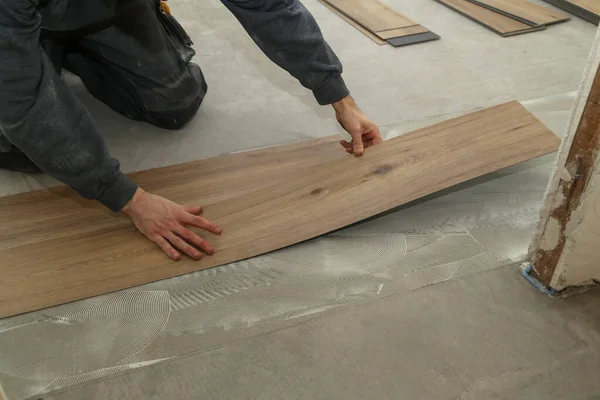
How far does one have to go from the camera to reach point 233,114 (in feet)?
8.31

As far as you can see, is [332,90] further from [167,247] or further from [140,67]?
[140,67]

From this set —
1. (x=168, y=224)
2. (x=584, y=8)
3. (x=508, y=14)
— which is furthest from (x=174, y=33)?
(x=584, y=8)

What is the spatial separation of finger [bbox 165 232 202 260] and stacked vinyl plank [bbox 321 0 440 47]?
1.95 meters

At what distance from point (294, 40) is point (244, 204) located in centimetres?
53

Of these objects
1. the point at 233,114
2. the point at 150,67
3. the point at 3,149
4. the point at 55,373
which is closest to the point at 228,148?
the point at 233,114

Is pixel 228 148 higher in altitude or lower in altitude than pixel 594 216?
lower

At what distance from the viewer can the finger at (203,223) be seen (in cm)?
165

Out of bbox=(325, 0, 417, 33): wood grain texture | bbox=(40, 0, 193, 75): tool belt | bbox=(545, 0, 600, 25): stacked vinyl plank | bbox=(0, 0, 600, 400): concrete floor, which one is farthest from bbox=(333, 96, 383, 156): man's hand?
bbox=(545, 0, 600, 25): stacked vinyl plank

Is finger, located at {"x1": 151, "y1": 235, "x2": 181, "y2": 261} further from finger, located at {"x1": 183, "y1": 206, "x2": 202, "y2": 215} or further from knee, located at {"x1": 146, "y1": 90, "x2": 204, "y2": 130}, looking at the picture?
knee, located at {"x1": 146, "y1": 90, "x2": 204, "y2": 130}

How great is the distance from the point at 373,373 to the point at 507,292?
18.1 inches

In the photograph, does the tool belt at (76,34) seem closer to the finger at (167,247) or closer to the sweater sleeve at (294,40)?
the sweater sleeve at (294,40)

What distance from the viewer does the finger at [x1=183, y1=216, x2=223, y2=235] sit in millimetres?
1646

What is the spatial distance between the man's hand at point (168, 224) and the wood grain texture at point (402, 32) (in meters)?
1.93

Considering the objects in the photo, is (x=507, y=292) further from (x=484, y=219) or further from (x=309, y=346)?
(x=309, y=346)
